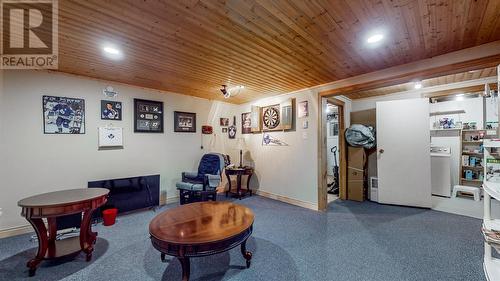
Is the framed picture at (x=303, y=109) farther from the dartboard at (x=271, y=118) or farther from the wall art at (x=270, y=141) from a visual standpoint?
the wall art at (x=270, y=141)

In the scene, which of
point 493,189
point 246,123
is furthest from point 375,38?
point 246,123

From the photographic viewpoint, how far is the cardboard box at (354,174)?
4.16m

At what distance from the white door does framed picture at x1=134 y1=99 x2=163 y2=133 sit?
14.2ft

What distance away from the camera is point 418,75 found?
2.62 metres

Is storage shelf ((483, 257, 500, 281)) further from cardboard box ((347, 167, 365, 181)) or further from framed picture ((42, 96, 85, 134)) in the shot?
framed picture ((42, 96, 85, 134))

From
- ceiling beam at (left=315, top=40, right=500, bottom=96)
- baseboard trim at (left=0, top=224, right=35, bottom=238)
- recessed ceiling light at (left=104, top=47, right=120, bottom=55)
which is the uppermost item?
recessed ceiling light at (left=104, top=47, right=120, bottom=55)

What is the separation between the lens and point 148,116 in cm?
379

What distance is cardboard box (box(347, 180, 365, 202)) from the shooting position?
13.6 ft

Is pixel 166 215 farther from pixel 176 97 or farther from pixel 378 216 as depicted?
pixel 378 216

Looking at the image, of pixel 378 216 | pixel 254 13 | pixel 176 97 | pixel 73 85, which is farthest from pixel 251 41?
pixel 378 216

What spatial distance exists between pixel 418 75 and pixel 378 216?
2.16 metres

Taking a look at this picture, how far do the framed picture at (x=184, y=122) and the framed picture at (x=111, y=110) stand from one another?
38.9 inches

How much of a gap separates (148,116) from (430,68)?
4.35m

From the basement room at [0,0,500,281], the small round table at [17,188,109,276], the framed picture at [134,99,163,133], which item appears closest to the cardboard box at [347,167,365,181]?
the basement room at [0,0,500,281]
